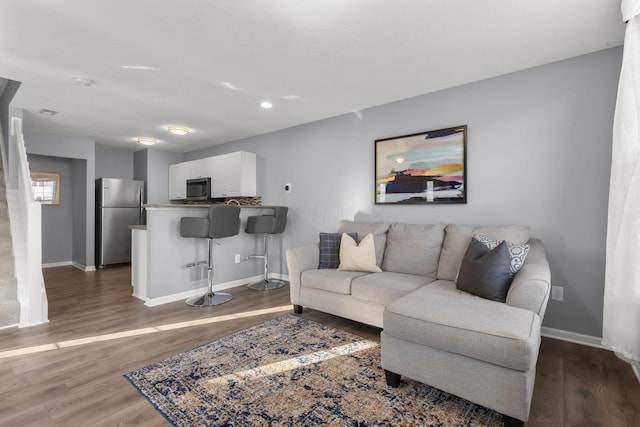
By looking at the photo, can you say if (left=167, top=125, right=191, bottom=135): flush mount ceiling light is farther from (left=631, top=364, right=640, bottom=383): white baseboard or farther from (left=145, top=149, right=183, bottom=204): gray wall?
(left=631, top=364, right=640, bottom=383): white baseboard

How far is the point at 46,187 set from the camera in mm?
5758

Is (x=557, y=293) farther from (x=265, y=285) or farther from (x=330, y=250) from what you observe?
(x=265, y=285)

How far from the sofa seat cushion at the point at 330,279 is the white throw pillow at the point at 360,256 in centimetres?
6

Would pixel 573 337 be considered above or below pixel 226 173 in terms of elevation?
below

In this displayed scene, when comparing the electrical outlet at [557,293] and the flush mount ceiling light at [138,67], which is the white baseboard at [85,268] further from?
the electrical outlet at [557,293]

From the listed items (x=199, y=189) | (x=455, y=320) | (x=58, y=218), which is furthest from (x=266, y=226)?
(x=58, y=218)

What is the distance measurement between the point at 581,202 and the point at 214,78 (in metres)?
3.31

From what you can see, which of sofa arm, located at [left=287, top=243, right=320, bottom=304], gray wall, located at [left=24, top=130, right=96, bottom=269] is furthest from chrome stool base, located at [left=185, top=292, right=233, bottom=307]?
gray wall, located at [left=24, top=130, right=96, bottom=269]

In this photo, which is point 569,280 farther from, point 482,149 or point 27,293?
point 27,293

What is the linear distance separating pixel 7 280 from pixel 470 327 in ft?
13.0

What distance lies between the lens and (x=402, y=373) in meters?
1.86

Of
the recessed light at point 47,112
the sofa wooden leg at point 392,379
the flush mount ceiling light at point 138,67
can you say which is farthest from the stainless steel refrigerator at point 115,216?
the sofa wooden leg at point 392,379

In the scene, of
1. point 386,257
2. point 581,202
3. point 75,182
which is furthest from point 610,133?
point 75,182

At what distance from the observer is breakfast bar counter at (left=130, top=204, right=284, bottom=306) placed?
11.6ft
